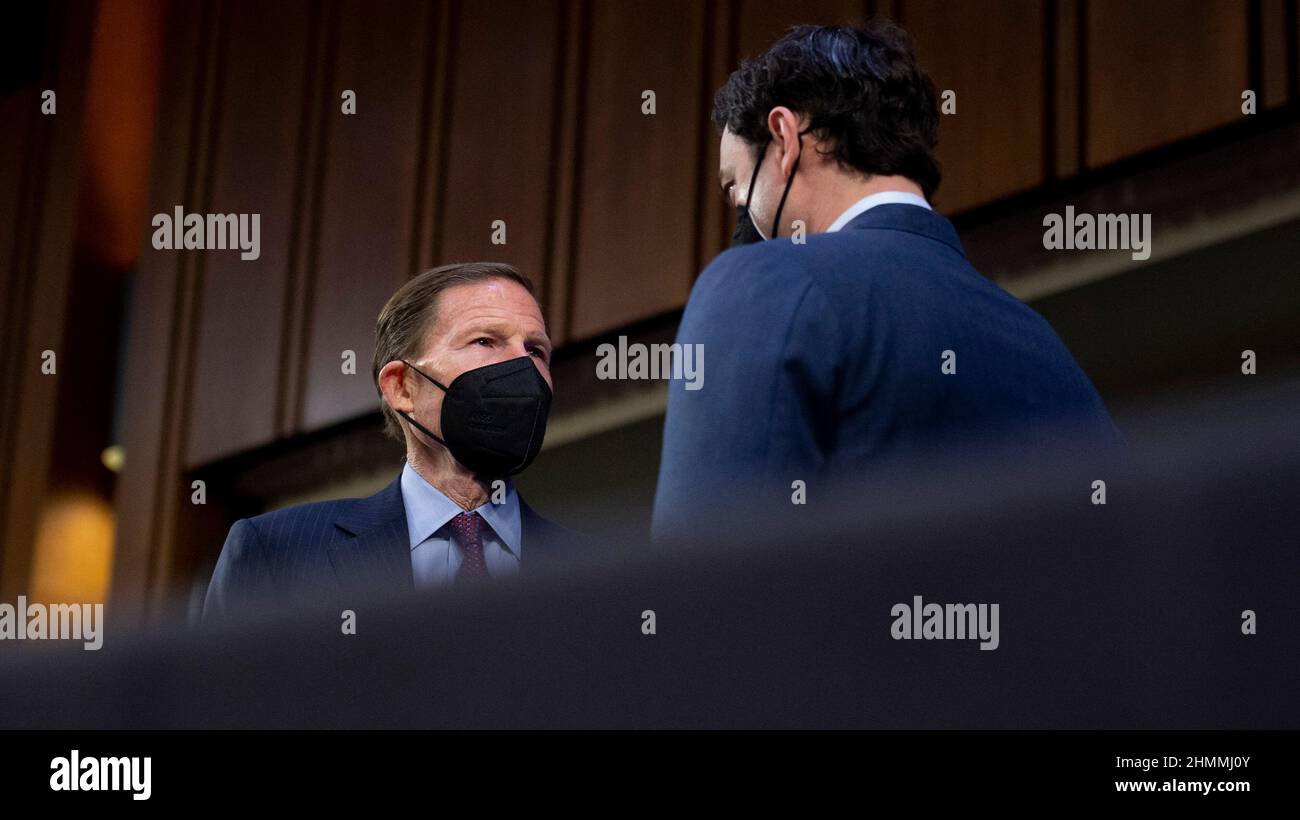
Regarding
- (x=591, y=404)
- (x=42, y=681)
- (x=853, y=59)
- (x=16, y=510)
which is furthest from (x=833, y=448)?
(x=16, y=510)

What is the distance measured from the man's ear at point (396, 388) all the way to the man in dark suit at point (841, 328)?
0.50 metres

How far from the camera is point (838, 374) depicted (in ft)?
3.44

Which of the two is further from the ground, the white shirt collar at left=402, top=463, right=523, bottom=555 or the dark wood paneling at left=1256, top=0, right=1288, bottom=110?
the dark wood paneling at left=1256, top=0, right=1288, bottom=110

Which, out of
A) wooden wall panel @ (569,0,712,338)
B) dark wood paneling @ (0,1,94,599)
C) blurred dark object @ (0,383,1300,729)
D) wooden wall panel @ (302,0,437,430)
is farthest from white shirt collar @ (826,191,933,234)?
dark wood paneling @ (0,1,94,599)

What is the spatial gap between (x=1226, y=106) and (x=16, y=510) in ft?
7.97

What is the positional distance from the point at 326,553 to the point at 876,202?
61cm

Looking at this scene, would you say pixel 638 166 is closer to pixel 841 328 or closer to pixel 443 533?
pixel 443 533


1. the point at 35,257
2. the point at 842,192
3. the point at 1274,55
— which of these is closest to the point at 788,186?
the point at 842,192

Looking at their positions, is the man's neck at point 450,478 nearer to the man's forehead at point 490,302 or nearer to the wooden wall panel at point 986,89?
the man's forehead at point 490,302

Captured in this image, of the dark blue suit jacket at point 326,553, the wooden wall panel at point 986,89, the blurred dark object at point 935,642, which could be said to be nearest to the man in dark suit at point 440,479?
the dark blue suit jacket at point 326,553

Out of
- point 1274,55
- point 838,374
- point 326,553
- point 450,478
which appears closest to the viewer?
point 838,374

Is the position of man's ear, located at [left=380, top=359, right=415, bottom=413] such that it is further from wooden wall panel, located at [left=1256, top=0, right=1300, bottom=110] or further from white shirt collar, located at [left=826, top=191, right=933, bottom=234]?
wooden wall panel, located at [left=1256, top=0, right=1300, bottom=110]

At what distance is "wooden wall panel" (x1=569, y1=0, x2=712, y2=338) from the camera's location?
2.63m

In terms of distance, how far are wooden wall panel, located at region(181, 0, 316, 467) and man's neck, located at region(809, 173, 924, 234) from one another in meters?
1.89
